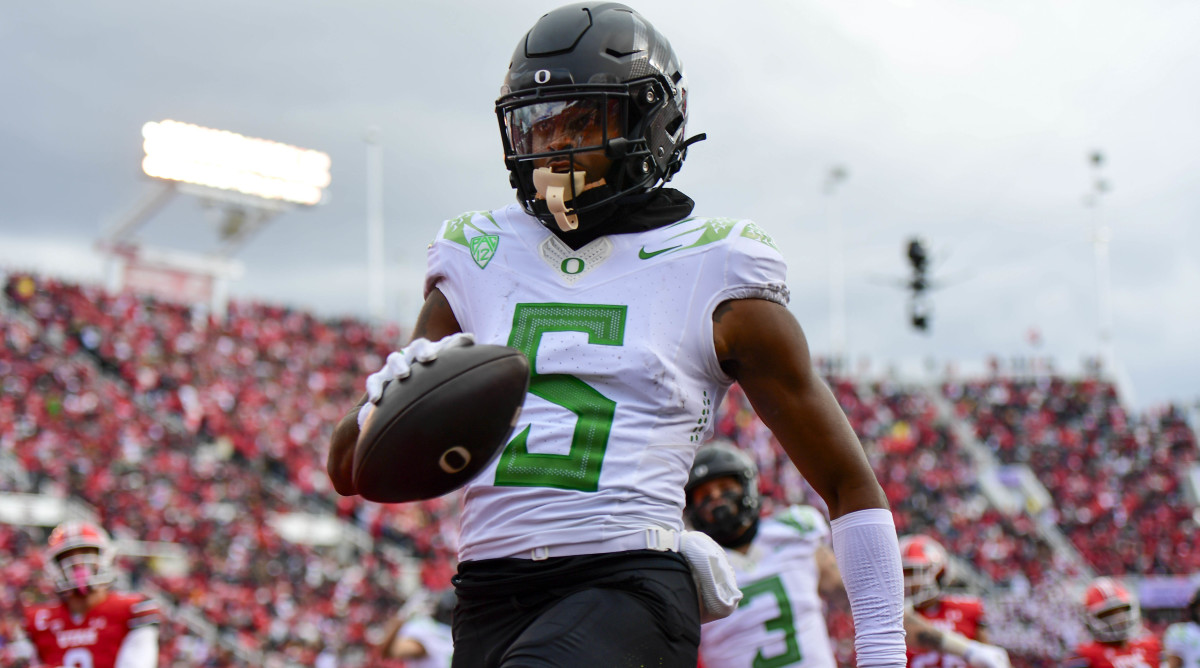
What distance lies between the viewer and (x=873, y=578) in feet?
7.90

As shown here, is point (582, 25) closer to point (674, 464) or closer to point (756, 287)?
point (756, 287)

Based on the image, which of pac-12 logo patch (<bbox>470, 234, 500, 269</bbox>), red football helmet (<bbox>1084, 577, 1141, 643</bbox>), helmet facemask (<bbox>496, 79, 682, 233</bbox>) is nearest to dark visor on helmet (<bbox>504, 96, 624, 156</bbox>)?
helmet facemask (<bbox>496, 79, 682, 233</bbox>)

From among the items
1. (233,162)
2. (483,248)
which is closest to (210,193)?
(233,162)

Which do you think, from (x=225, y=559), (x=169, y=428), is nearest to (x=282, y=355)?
(x=169, y=428)

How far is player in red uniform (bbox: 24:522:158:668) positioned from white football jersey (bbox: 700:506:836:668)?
9.35 ft

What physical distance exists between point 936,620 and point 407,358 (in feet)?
18.4

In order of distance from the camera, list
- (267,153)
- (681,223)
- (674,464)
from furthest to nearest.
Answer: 1. (267,153)
2. (681,223)
3. (674,464)

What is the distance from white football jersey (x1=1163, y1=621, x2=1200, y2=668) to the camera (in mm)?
8125

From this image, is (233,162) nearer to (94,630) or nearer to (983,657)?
(94,630)

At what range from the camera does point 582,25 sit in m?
2.51

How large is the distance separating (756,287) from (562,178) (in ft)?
1.53

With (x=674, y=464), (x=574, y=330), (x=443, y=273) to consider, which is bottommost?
(x=674, y=464)

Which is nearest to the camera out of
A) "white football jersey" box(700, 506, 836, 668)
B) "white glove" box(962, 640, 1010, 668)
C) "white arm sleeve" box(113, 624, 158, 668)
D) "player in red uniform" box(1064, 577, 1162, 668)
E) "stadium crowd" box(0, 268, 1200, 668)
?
"white football jersey" box(700, 506, 836, 668)

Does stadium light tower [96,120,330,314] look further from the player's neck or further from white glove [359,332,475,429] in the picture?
white glove [359,332,475,429]
